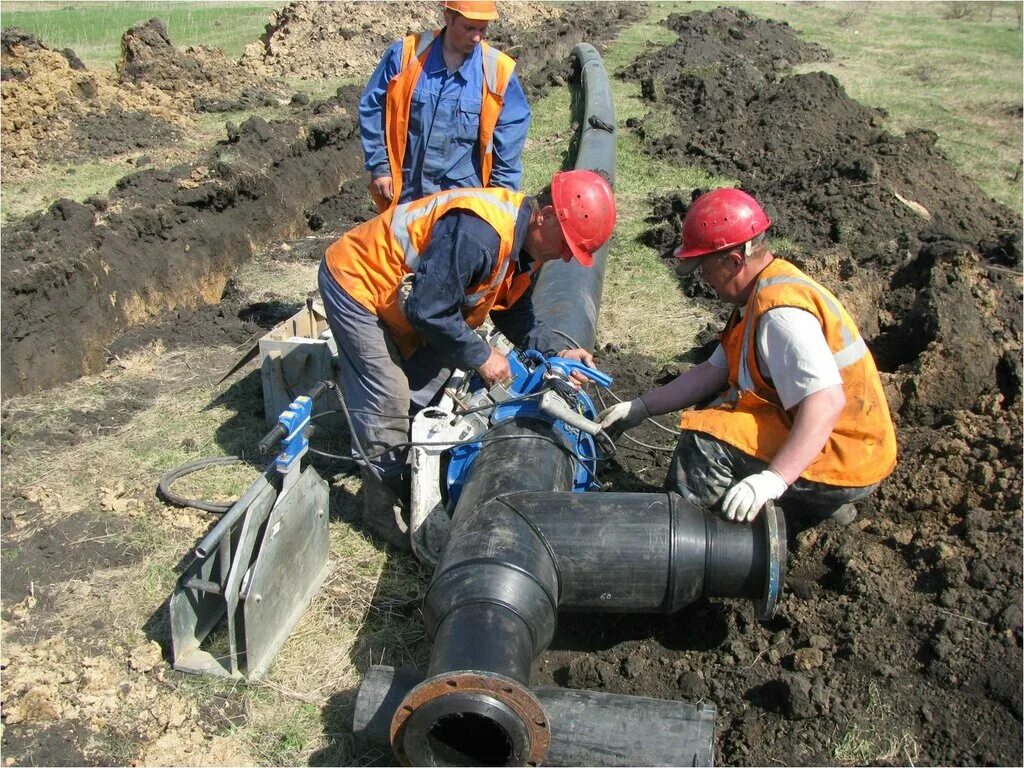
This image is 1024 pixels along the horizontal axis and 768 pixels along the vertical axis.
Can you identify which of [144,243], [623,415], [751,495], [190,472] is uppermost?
[751,495]

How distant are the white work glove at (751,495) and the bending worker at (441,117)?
2696mm

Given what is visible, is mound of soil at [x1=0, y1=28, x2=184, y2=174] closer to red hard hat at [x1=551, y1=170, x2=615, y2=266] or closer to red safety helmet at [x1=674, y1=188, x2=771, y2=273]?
red hard hat at [x1=551, y1=170, x2=615, y2=266]

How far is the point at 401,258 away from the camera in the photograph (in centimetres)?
389

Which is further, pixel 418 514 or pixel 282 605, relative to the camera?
pixel 418 514

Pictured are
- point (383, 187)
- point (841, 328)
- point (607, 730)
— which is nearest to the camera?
point (607, 730)

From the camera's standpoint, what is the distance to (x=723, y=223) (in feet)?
11.2

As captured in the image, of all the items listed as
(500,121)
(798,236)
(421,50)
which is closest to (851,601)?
(500,121)

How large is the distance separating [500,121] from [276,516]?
2.71 m

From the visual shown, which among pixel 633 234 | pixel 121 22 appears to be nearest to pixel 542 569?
pixel 633 234

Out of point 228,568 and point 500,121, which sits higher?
point 500,121

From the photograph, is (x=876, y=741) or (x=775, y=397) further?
(x=775, y=397)

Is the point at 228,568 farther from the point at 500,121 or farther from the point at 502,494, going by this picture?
the point at 500,121

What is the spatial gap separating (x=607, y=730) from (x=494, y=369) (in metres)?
1.59

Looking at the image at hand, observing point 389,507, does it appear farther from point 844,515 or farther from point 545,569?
point 844,515
